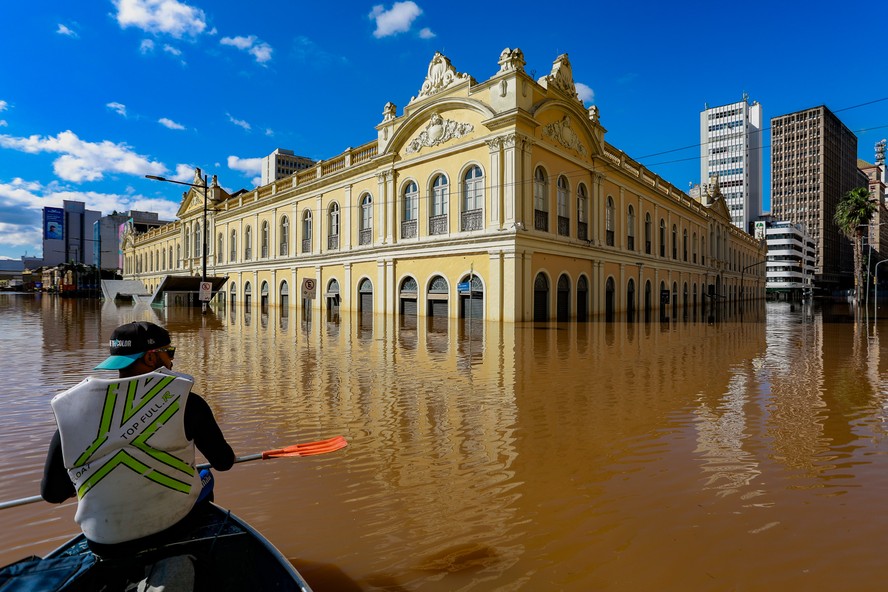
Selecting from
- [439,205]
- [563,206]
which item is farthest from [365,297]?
[563,206]

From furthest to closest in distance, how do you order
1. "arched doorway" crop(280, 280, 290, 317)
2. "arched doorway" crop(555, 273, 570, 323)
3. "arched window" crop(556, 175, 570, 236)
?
"arched doorway" crop(280, 280, 290, 317), "arched window" crop(556, 175, 570, 236), "arched doorway" crop(555, 273, 570, 323)

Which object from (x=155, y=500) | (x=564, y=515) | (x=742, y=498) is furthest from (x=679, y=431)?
(x=155, y=500)

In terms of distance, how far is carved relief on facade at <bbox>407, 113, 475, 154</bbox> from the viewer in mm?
22019

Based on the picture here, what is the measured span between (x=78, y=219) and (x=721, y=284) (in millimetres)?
178865

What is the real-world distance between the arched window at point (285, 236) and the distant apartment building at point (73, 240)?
437 feet

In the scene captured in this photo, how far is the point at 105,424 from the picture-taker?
2023 millimetres

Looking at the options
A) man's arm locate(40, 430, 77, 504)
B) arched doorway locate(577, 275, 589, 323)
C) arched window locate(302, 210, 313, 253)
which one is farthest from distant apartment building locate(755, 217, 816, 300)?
man's arm locate(40, 430, 77, 504)

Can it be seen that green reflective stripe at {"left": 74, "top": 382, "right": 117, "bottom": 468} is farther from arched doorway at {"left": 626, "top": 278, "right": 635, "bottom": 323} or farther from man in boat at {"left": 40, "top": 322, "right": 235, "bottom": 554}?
arched doorway at {"left": 626, "top": 278, "right": 635, "bottom": 323}

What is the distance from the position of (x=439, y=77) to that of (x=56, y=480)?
79.1 ft

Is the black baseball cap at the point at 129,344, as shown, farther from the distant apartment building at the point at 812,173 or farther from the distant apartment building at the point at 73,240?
the distant apartment building at the point at 73,240

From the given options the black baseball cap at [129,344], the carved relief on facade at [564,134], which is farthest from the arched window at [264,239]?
the black baseball cap at [129,344]

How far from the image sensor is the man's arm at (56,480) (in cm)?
209

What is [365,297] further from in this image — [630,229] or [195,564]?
[195,564]

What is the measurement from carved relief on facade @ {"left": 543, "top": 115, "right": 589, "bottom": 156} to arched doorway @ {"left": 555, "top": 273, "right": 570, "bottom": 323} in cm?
666
